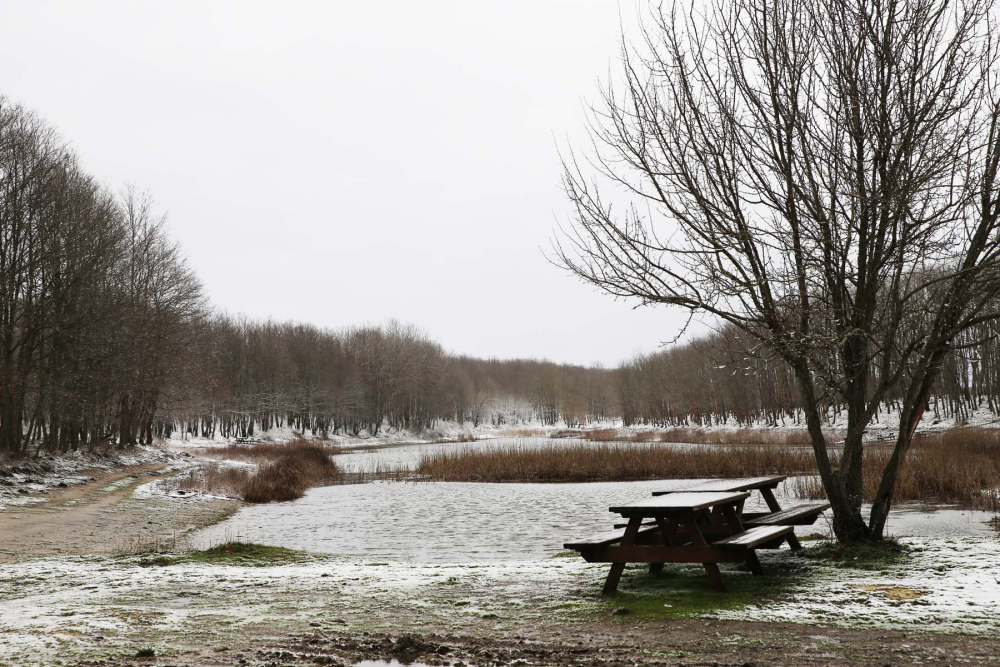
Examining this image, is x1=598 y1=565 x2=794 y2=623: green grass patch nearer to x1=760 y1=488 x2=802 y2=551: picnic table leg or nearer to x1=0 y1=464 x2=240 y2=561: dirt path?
x1=760 y1=488 x2=802 y2=551: picnic table leg

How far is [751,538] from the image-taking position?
5820 mm

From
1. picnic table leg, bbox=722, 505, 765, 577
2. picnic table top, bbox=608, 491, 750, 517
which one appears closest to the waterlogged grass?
picnic table top, bbox=608, 491, 750, 517

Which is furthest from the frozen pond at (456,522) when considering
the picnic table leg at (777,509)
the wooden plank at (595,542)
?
the wooden plank at (595,542)

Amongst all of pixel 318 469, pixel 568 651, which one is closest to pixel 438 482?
pixel 318 469

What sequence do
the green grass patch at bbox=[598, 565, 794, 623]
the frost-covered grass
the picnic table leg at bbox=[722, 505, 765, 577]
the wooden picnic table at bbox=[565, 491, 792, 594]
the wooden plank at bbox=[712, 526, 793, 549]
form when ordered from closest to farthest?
1. the frost-covered grass
2. the green grass patch at bbox=[598, 565, 794, 623]
3. the wooden plank at bbox=[712, 526, 793, 549]
4. the wooden picnic table at bbox=[565, 491, 792, 594]
5. the picnic table leg at bbox=[722, 505, 765, 577]

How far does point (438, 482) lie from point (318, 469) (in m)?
5.43

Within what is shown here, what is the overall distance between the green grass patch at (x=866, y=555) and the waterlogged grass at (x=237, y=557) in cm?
599

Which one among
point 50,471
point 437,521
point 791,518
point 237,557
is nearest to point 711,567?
point 791,518

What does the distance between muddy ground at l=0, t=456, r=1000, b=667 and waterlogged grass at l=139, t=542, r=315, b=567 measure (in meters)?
0.08

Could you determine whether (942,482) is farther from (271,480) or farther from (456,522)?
(271,480)

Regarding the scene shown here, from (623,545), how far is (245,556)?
5.21 meters

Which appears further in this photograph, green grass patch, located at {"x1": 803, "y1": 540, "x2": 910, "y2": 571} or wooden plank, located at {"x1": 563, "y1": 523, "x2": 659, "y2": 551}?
green grass patch, located at {"x1": 803, "y1": 540, "x2": 910, "y2": 571}

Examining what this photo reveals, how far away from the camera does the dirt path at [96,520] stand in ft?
33.1

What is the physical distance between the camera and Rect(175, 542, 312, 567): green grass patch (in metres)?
8.34
